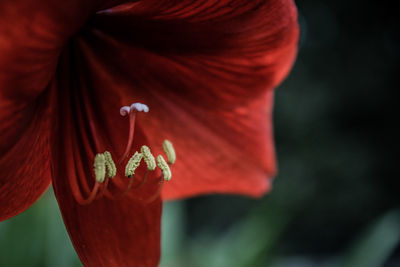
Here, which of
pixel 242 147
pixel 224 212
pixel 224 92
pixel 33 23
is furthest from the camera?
pixel 224 212

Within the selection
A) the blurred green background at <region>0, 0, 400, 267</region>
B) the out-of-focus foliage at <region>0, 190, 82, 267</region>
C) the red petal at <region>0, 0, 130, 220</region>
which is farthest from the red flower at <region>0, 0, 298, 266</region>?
the blurred green background at <region>0, 0, 400, 267</region>

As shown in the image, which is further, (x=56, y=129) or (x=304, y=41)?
(x=304, y=41)

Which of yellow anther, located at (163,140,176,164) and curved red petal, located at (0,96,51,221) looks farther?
yellow anther, located at (163,140,176,164)

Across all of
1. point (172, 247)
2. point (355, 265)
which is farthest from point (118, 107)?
point (355, 265)

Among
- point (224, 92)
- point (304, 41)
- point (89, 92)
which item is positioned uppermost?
point (89, 92)

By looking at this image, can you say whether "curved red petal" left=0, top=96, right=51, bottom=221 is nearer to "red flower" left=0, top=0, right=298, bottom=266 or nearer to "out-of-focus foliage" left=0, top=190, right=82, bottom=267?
"red flower" left=0, top=0, right=298, bottom=266

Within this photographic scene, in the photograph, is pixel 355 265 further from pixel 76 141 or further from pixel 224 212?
pixel 224 212

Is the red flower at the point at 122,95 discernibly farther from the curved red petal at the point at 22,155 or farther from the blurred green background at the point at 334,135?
the blurred green background at the point at 334,135

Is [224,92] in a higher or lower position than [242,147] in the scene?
higher
